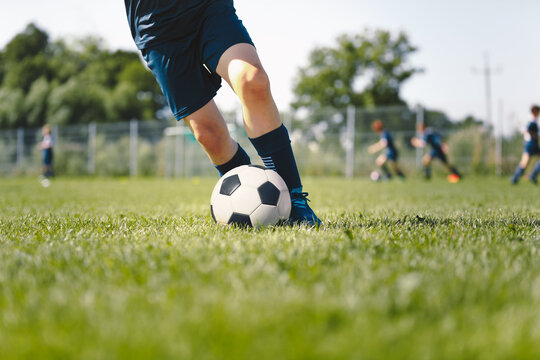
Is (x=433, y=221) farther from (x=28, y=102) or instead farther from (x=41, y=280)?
(x=28, y=102)

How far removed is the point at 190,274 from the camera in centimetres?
146

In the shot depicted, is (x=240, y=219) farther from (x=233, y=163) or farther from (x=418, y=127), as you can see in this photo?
(x=418, y=127)

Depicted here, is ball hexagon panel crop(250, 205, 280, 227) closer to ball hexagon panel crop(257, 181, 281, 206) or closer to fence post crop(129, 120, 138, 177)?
ball hexagon panel crop(257, 181, 281, 206)

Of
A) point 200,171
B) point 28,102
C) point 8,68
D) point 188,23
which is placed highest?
point 8,68

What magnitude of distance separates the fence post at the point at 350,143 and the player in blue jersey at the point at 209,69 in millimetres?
15635

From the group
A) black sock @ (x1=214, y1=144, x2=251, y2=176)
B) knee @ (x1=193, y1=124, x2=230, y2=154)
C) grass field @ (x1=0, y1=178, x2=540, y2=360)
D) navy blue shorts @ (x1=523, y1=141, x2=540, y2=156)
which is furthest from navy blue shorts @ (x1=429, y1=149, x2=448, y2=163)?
grass field @ (x1=0, y1=178, x2=540, y2=360)

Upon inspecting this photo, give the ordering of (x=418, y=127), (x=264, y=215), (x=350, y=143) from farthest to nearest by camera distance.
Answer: (x=350, y=143)
(x=418, y=127)
(x=264, y=215)

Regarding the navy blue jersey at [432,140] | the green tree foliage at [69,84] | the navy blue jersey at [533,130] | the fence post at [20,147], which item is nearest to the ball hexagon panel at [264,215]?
the navy blue jersey at [533,130]

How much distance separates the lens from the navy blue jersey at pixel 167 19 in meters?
2.67

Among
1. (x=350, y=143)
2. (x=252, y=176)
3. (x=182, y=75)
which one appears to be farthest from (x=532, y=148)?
(x=182, y=75)

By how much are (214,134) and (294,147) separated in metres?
16.0

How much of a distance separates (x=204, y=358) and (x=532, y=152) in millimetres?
11990

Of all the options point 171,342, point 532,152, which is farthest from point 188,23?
point 532,152

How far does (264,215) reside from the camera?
260cm
